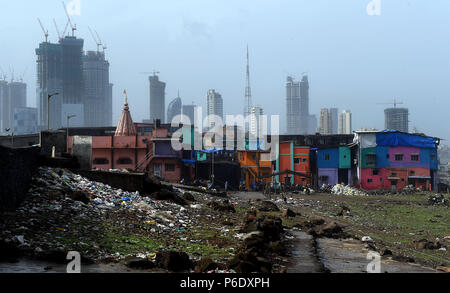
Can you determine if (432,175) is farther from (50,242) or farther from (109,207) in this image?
(50,242)

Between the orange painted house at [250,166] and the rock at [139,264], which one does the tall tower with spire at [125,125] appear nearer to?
the orange painted house at [250,166]

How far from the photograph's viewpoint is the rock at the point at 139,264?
441 inches

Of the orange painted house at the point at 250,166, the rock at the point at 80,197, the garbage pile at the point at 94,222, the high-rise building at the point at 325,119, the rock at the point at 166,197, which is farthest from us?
the high-rise building at the point at 325,119

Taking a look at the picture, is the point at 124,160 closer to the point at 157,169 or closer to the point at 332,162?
the point at 157,169

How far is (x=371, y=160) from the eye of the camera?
5425 centimetres

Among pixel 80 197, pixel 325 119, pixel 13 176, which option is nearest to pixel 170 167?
pixel 80 197

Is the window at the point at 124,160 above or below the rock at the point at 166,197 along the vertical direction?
above

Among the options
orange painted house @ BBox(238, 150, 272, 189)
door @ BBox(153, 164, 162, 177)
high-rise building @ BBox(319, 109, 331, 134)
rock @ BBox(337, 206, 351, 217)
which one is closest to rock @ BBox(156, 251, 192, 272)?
rock @ BBox(337, 206, 351, 217)

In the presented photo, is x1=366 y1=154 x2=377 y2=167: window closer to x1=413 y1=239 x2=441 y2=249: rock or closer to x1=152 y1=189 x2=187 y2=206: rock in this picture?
x1=152 y1=189 x2=187 y2=206: rock

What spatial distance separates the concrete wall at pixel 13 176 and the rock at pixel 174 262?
5.23 metres

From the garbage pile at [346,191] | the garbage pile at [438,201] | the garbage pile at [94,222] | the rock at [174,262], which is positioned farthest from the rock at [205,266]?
the garbage pile at [346,191]

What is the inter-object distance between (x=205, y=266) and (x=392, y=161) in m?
47.2

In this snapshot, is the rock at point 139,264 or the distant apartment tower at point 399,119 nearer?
the rock at point 139,264

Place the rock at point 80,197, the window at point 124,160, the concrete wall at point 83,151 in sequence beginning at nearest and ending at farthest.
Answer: the rock at point 80,197, the concrete wall at point 83,151, the window at point 124,160
